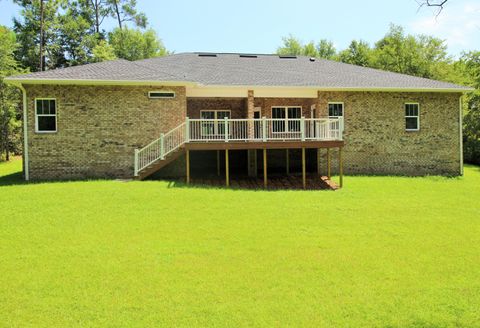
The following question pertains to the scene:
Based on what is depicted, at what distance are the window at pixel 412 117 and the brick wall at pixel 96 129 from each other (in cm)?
1078

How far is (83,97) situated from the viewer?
1606 centimetres

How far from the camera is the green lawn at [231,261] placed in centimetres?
536

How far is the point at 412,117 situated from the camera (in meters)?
19.8

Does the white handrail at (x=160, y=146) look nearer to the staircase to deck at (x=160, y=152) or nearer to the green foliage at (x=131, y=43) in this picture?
the staircase to deck at (x=160, y=152)

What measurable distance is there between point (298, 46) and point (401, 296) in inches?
1921

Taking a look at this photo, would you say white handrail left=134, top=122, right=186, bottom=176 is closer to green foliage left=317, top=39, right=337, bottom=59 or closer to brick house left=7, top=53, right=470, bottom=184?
brick house left=7, top=53, right=470, bottom=184

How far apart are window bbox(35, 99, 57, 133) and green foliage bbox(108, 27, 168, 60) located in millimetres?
27926

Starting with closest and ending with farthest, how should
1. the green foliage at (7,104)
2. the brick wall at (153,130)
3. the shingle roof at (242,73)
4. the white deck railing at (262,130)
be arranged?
the white deck railing at (262,130), the brick wall at (153,130), the shingle roof at (242,73), the green foliage at (7,104)

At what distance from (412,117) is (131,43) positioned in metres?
32.4

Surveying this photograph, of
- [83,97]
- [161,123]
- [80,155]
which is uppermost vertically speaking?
[83,97]

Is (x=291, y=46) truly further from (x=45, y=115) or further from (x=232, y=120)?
(x=45, y=115)

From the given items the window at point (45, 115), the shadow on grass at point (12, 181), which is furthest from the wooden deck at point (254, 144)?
the shadow on grass at point (12, 181)

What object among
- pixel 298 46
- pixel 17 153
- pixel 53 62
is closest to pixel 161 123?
pixel 17 153

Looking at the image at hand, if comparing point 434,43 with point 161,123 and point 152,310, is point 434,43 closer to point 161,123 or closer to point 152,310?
point 161,123
